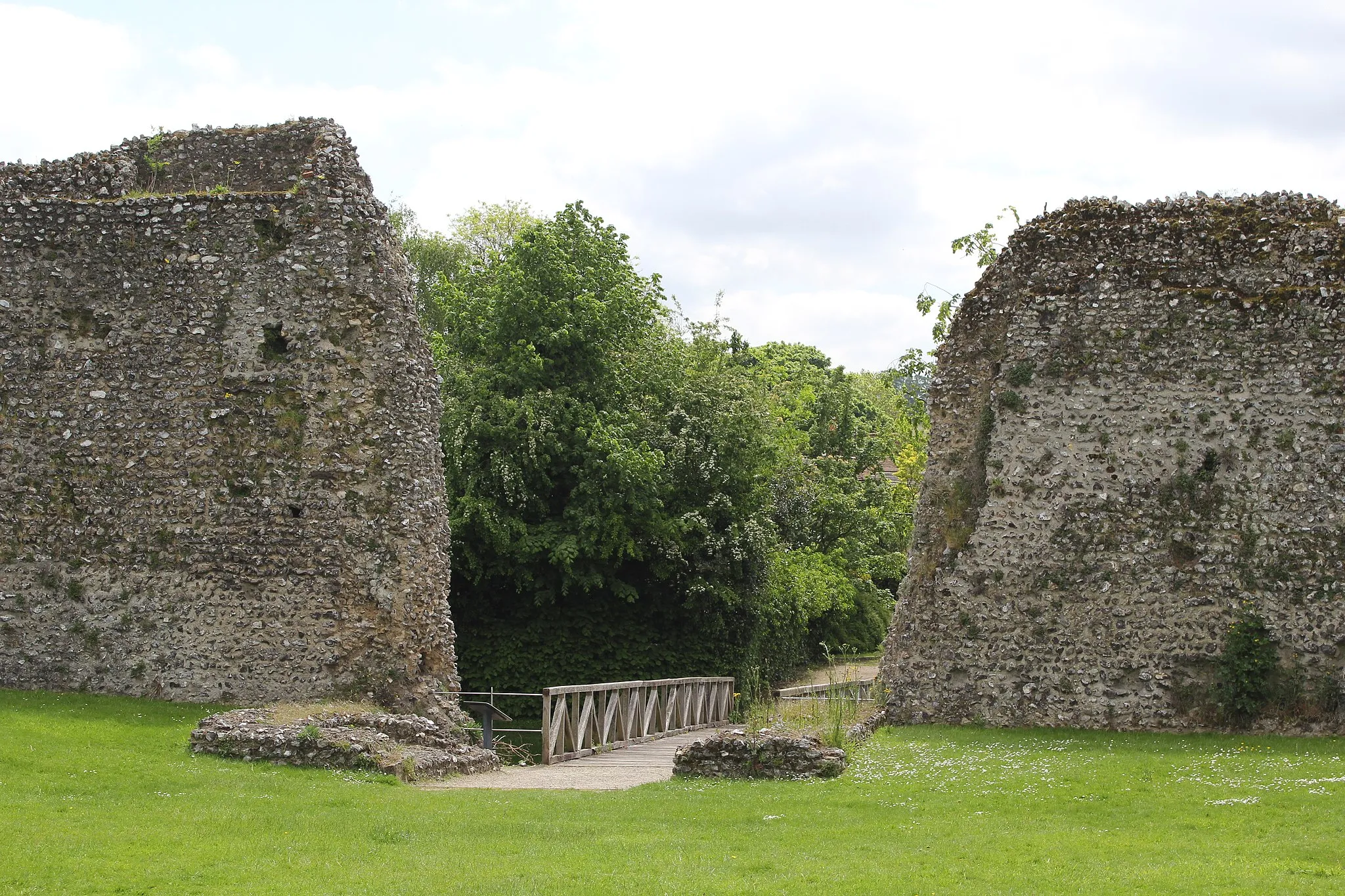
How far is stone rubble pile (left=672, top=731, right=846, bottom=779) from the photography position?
13547 mm

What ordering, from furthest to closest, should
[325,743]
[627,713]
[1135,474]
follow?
[627,713] → [1135,474] → [325,743]

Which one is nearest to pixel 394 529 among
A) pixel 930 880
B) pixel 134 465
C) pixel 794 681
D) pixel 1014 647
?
pixel 134 465

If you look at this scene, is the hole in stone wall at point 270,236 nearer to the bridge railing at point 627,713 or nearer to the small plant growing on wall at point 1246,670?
the bridge railing at point 627,713

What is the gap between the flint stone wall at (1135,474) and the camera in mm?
15609

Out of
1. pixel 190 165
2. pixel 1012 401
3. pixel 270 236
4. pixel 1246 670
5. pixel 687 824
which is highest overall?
pixel 190 165

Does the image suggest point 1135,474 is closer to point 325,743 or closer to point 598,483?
point 598,483

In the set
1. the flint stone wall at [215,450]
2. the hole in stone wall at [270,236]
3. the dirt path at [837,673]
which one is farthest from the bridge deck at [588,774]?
the dirt path at [837,673]

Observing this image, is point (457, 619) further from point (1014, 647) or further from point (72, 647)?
point (1014, 647)

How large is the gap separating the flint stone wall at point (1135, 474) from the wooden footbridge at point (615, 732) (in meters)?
3.68

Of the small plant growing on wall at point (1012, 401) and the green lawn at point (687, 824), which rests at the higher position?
the small plant growing on wall at point (1012, 401)

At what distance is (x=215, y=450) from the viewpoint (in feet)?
51.5

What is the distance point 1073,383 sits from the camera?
1653 cm

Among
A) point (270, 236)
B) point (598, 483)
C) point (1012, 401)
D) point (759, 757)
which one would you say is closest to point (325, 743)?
point (759, 757)

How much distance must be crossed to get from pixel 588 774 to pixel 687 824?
4.68 metres
